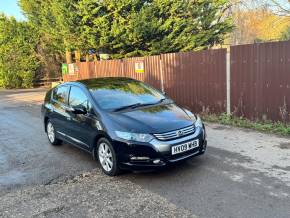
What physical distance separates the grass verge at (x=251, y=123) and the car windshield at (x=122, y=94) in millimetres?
2778

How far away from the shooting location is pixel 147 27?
54.0ft

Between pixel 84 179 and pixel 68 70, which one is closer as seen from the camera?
pixel 84 179

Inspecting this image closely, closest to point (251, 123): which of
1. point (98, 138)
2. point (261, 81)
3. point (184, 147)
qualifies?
point (261, 81)

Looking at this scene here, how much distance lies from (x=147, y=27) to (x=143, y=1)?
1466mm

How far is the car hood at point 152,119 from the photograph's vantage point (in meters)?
5.18

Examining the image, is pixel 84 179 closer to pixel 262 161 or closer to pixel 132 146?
pixel 132 146

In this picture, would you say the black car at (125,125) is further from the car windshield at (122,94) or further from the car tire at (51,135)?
the car tire at (51,135)

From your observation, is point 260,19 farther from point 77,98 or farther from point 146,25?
point 77,98

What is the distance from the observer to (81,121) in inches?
243

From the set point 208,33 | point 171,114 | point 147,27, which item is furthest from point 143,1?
point 171,114

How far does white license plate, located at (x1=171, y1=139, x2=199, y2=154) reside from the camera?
511cm

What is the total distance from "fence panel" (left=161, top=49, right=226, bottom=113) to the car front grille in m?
4.45

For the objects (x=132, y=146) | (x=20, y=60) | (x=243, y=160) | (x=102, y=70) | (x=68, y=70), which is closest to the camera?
(x=132, y=146)

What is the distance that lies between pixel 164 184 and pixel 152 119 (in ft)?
3.29
